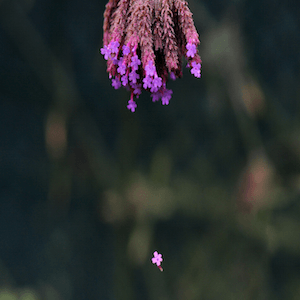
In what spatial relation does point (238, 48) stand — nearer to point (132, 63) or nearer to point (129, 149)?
point (129, 149)

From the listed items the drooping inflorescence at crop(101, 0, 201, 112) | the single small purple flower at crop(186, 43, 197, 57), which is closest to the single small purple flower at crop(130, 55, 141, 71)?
the drooping inflorescence at crop(101, 0, 201, 112)

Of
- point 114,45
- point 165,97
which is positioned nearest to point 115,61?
point 114,45

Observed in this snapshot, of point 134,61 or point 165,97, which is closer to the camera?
point 134,61

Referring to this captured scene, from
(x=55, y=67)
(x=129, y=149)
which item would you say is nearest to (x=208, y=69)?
(x=129, y=149)

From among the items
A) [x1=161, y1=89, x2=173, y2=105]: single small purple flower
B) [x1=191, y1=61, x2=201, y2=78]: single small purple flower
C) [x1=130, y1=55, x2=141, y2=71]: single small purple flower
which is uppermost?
[x1=161, y1=89, x2=173, y2=105]: single small purple flower

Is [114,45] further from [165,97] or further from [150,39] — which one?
[165,97]

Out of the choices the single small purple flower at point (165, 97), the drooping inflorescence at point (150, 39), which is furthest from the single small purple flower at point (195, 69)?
the single small purple flower at point (165, 97)

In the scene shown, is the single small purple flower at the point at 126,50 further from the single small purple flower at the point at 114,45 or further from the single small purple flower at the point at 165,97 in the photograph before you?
the single small purple flower at the point at 165,97

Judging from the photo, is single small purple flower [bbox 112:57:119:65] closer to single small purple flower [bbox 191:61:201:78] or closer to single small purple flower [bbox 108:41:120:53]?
single small purple flower [bbox 108:41:120:53]
